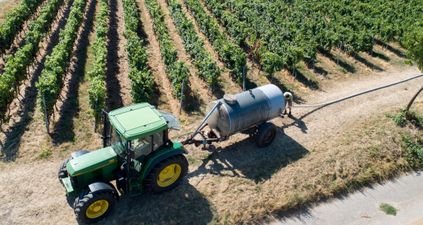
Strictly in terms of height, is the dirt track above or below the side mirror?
below

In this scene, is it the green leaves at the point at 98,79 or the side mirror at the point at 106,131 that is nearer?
the side mirror at the point at 106,131

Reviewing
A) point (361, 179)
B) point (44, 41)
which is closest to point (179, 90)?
point (361, 179)

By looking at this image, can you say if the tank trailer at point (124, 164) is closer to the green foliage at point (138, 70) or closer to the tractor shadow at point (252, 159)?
the tractor shadow at point (252, 159)

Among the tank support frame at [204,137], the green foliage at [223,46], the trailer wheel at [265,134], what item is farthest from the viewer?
the green foliage at [223,46]

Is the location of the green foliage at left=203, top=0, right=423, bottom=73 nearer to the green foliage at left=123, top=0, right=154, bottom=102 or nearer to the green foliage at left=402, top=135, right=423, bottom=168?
the green foliage at left=123, top=0, right=154, bottom=102

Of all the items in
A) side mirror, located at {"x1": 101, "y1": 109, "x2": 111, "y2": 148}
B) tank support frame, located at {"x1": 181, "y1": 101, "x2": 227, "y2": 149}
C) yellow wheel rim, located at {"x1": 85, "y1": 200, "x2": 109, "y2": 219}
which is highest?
side mirror, located at {"x1": 101, "y1": 109, "x2": 111, "y2": 148}

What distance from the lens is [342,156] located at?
1734cm

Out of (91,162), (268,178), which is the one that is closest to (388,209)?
(268,178)

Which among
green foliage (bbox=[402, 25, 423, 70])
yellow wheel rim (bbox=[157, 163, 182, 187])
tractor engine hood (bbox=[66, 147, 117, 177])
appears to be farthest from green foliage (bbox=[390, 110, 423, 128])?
tractor engine hood (bbox=[66, 147, 117, 177])

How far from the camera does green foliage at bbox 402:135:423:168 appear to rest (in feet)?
58.5

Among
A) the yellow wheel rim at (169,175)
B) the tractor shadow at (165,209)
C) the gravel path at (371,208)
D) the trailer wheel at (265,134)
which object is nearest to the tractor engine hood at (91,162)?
the yellow wheel rim at (169,175)

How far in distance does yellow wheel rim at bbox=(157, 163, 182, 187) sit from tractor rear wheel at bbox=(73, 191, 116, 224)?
5.95ft

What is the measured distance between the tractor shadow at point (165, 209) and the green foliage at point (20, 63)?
7957 millimetres

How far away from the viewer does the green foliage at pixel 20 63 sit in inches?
701
